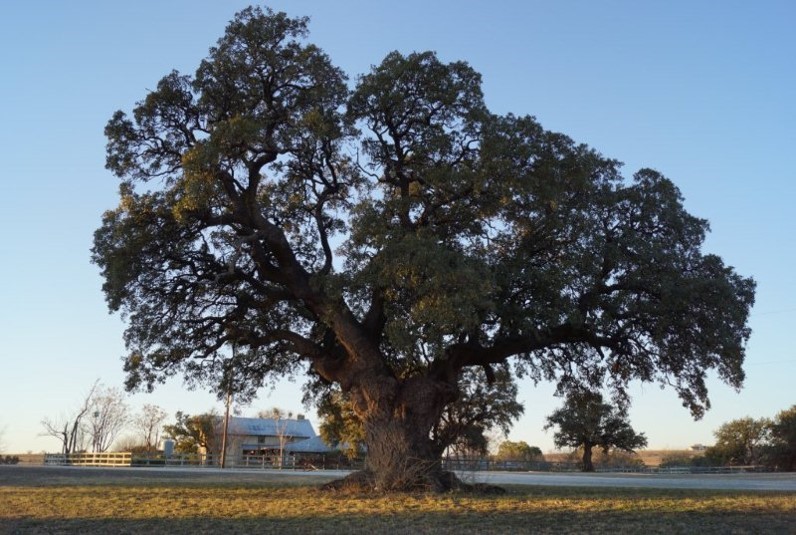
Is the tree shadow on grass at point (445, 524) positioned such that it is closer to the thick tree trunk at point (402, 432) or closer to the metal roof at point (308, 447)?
the thick tree trunk at point (402, 432)

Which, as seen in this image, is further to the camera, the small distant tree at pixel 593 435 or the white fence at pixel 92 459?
the small distant tree at pixel 593 435

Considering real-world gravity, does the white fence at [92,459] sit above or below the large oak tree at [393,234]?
below

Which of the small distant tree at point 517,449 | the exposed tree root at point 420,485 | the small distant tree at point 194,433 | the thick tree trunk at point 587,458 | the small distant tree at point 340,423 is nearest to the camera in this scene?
the exposed tree root at point 420,485

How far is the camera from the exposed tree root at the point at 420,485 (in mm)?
17406

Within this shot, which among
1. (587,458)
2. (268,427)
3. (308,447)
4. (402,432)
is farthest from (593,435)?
(402,432)

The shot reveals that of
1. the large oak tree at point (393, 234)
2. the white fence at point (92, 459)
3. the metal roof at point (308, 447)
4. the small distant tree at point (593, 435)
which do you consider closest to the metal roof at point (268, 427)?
the metal roof at point (308, 447)

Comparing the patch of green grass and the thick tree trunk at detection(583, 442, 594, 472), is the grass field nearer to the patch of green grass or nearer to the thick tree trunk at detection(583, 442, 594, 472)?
the patch of green grass

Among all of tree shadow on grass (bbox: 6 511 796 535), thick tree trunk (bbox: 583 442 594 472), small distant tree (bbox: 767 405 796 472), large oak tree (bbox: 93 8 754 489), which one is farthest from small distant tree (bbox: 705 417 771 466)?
tree shadow on grass (bbox: 6 511 796 535)

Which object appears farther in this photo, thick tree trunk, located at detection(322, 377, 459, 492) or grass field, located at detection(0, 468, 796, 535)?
thick tree trunk, located at detection(322, 377, 459, 492)

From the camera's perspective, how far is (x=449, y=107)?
19.0 m

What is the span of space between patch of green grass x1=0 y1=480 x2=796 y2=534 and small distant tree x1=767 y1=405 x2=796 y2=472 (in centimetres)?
4316

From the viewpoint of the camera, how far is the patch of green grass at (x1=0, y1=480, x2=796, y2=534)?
11078mm

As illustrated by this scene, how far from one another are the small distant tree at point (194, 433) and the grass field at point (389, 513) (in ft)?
199

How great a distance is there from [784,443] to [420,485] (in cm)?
4831
